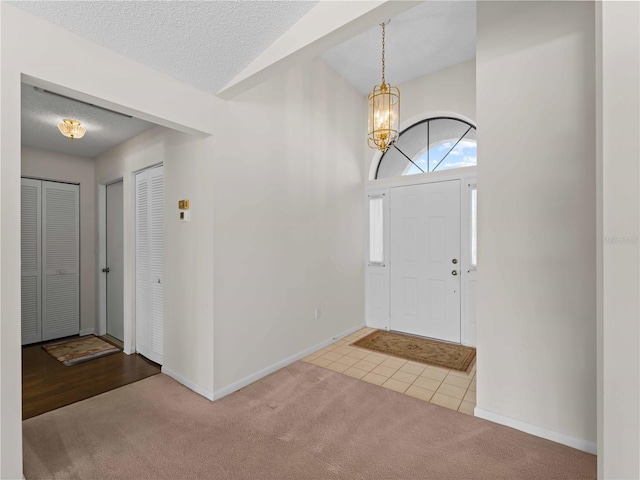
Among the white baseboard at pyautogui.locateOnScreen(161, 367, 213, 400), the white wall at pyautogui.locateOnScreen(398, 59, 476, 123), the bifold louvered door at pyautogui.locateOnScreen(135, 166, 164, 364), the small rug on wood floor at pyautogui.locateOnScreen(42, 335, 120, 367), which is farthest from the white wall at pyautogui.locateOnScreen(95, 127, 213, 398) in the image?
the white wall at pyautogui.locateOnScreen(398, 59, 476, 123)

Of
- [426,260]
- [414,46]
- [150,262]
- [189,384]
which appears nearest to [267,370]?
[189,384]

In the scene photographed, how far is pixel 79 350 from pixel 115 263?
113 cm

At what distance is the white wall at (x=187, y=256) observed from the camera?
2561mm

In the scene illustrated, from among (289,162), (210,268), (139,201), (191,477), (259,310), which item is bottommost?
(191,477)

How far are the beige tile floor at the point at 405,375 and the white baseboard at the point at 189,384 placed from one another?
1.12 meters

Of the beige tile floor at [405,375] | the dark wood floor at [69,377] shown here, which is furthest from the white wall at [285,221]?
the dark wood floor at [69,377]

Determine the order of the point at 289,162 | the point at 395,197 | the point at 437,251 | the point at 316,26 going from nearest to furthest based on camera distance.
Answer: the point at 316,26 → the point at 289,162 → the point at 437,251 → the point at 395,197

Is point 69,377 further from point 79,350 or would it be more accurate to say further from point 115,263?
point 115,263

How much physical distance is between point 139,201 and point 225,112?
5.60 ft

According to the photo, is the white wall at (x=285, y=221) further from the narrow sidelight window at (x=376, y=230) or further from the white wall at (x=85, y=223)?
the white wall at (x=85, y=223)

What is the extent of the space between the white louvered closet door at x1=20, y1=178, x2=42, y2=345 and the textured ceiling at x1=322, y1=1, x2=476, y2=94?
4.13 m

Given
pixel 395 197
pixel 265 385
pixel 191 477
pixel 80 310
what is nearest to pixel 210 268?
pixel 265 385

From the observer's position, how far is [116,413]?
233cm

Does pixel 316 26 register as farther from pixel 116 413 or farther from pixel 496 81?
pixel 116 413
